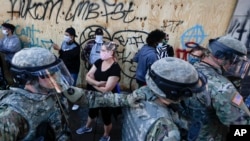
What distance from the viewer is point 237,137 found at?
2938mm

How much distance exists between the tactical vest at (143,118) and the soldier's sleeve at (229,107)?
0.67 meters

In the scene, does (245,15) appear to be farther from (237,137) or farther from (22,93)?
(22,93)

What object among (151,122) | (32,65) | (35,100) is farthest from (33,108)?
(151,122)

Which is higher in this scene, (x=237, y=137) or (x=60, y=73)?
(x=60, y=73)

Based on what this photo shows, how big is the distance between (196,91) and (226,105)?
1.76ft

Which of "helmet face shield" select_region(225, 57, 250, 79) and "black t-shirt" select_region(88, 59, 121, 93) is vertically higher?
"helmet face shield" select_region(225, 57, 250, 79)

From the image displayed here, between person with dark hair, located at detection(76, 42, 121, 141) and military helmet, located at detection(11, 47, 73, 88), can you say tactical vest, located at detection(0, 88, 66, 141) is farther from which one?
person with dark hair, located at detection(76, 42, 121, 141)

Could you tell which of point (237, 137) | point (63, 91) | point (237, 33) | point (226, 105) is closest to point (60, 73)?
point (63, 91)

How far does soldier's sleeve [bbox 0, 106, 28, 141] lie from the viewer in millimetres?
2043

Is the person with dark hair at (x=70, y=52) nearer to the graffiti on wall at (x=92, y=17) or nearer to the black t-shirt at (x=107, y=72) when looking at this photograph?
the graffiti on wall at (x=92, y=17)

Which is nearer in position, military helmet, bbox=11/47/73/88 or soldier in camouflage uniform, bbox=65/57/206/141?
soldier in camouflage uniform, bbox=65/57/206/141

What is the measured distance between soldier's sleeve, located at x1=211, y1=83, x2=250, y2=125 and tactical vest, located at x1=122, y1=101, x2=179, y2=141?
667 mm

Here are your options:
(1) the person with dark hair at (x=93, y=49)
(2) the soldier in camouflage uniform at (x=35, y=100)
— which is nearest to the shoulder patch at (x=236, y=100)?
(2) the soldier in camouflage uniform at (x=35, y=100)

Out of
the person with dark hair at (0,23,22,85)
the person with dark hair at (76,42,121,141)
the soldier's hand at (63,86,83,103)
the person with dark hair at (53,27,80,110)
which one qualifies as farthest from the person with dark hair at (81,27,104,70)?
the soldier's hand at (63,86,83,103)
